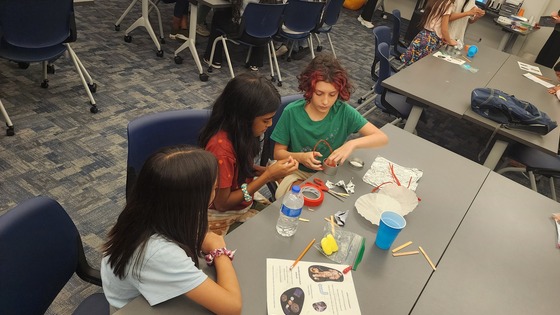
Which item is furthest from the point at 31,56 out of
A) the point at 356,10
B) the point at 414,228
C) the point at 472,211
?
the point at 356,10

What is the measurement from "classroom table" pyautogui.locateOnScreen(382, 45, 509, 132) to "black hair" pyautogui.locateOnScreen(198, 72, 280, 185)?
1564mm

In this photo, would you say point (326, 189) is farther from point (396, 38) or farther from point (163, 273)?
point (396, 38)

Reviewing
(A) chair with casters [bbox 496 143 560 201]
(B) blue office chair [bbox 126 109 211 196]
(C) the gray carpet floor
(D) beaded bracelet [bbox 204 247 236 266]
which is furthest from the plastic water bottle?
(A) chair with casters [bbox 496 143 560 201]

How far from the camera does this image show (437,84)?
3.02 meters

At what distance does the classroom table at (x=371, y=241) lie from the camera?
1.15m

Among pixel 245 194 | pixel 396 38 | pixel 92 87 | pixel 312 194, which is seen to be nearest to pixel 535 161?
pixel 396 38

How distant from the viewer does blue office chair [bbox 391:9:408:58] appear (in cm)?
424

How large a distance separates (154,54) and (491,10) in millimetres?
5546

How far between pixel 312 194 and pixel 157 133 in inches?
26.7

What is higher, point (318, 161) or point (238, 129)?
point (238, 129)

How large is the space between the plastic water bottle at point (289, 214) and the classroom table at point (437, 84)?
1.66 m

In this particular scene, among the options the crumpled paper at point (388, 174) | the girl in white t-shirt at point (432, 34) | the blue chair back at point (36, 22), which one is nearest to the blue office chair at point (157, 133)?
the crumpled paper at point (388, 174)

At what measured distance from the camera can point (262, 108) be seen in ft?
4.96

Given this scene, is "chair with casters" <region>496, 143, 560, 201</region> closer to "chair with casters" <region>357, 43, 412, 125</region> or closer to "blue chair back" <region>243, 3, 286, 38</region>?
"chair with casters" <region>357, 43, 412, 125</region>
